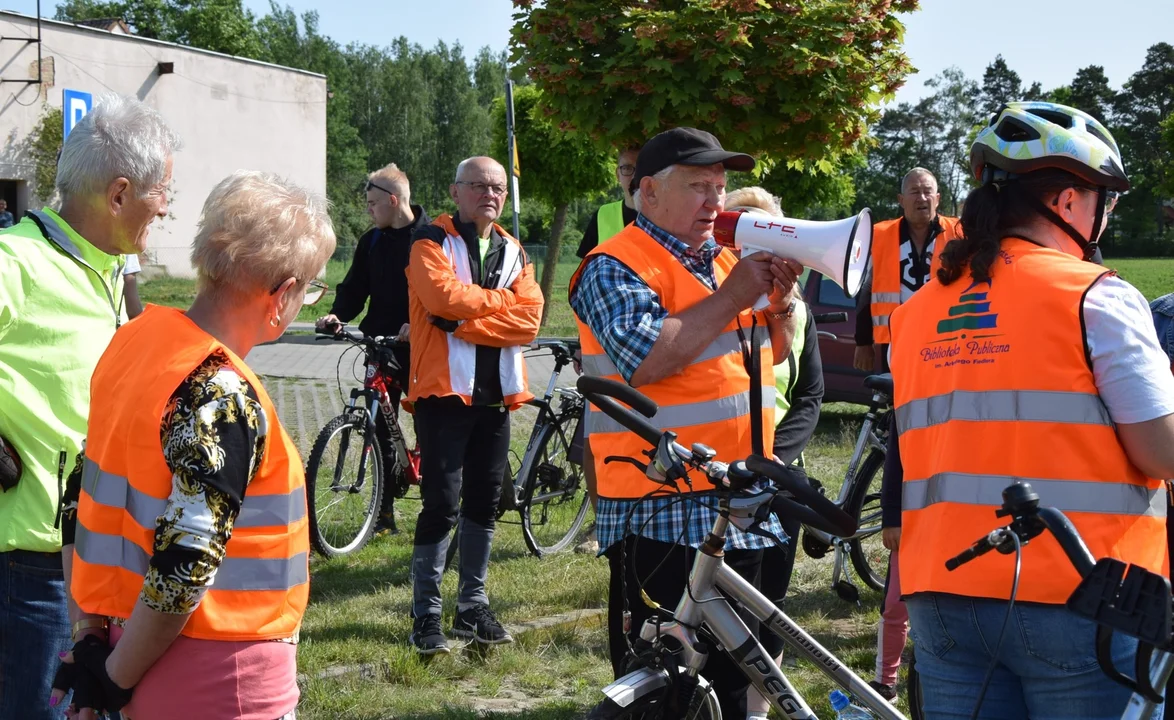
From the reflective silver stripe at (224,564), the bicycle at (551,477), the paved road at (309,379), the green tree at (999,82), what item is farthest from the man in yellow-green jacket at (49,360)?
the green tree at (999,82)

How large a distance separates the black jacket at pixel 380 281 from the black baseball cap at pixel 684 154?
3.97m

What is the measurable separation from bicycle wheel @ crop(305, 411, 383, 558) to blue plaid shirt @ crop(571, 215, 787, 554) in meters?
3.86

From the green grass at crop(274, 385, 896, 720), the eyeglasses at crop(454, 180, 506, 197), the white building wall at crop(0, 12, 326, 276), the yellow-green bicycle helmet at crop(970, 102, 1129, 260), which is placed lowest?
the green grass at crop(274, 385, 896, 720)

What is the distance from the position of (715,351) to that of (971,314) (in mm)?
967

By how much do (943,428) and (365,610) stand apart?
4215 mm

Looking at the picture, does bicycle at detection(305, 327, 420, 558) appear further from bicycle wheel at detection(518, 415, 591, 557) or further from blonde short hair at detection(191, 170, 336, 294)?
blonde short hair at detection(191, 170, 336, 294)

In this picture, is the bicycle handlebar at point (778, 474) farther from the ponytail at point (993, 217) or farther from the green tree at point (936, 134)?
→ the green tree at point (936, 134)

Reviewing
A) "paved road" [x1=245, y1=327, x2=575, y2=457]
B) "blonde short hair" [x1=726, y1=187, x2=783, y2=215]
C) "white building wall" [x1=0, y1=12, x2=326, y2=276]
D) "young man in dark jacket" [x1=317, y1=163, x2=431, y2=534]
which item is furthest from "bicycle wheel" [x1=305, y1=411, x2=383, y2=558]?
Answer: "white building wall" [x1=0, y1=12, x2=326, y2=276]

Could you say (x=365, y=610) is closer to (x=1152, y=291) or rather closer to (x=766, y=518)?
(x=766, y=518)

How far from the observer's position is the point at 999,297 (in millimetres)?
2443

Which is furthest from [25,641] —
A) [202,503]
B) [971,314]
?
[971,314]

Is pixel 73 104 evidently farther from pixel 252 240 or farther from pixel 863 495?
pixel 863 495

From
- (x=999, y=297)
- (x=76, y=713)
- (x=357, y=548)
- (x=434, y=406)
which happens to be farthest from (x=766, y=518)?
(x=357, y=548)

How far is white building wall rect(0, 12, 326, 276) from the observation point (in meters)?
31.2
